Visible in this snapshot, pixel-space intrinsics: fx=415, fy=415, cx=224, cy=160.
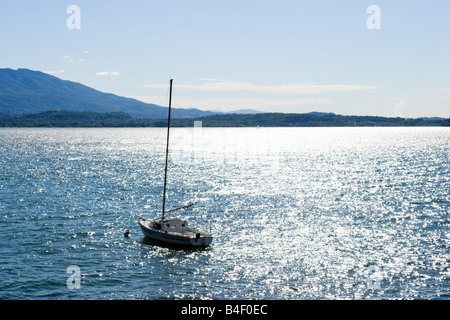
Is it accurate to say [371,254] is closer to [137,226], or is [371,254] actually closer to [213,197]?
[137,226]

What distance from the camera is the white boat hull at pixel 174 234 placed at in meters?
50.3

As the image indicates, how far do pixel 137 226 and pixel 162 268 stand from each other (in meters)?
17.9

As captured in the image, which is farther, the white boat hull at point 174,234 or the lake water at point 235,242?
the white boat hull at point 174,234

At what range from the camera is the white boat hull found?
50344mm

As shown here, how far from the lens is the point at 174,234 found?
5122 centimetres
